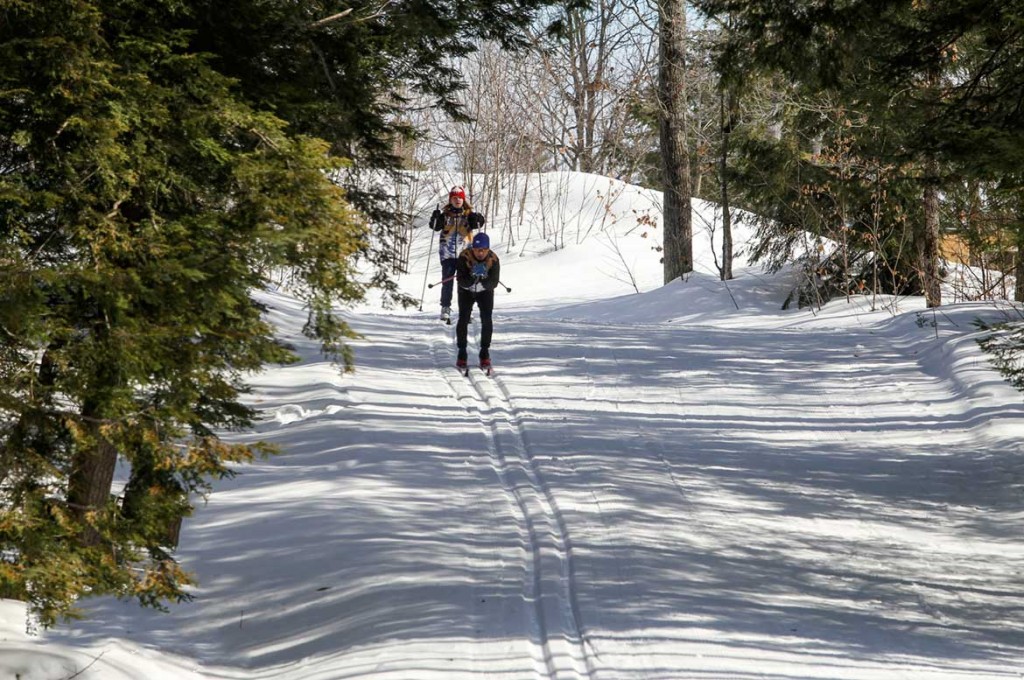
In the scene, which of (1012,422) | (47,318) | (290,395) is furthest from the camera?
(290,395)

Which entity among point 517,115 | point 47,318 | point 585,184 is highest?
point 517,115

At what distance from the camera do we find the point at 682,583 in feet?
23.8

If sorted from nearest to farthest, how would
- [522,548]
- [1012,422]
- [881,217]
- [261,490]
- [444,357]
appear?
[522,548], [261,490], [1012,422], [444,357], [881,217]

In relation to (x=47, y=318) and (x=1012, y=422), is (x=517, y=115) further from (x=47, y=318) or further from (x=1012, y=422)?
(x=47, y=318)

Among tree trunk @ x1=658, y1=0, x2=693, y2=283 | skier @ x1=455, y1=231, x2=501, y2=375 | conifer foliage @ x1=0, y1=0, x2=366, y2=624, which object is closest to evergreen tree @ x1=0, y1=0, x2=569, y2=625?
conifer foliage @ x1=0, y1=0, x2=366, y2=624

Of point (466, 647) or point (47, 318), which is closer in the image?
point (47, 318)

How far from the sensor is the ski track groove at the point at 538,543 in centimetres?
614

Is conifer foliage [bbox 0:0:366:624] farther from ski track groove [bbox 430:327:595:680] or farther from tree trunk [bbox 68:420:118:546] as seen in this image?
ski track groove [bbox 430:327:595:680]

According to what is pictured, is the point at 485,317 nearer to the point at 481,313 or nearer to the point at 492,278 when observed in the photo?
the point at 481,313

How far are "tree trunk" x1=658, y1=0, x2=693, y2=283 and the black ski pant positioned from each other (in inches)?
398

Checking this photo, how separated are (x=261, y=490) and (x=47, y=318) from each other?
4.06m

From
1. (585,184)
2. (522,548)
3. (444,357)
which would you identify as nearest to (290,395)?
(444,357)

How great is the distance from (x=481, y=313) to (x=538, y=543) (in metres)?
5.58

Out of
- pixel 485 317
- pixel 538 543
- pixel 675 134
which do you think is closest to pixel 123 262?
pixel 538 543
